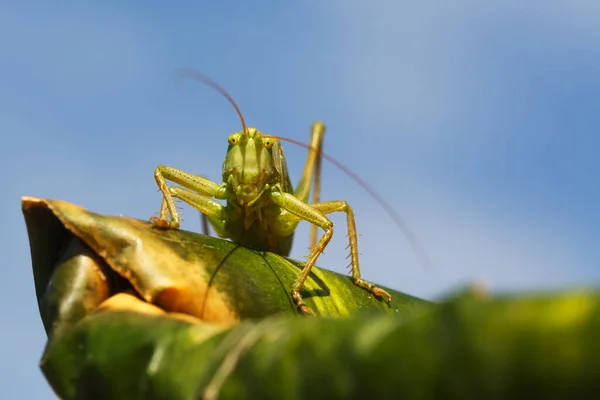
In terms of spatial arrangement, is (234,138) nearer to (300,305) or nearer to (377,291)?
(377,291)

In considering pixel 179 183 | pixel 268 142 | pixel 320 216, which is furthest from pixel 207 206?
pixel 320 216

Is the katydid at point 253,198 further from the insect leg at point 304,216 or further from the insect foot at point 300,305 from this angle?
the insect foot at point 300,305

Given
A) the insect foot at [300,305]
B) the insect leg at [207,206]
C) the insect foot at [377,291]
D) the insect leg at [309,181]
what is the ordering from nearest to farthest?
the insect foot at [300,305], the insect foot at [377,291], the insect leg at [207,206], the insect leg at [309,181]

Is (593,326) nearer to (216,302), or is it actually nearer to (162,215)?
(216,302)

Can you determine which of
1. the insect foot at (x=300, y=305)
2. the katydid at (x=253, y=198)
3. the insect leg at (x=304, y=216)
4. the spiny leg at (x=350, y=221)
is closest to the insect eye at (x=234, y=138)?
the katydid at (x=253, y=198)

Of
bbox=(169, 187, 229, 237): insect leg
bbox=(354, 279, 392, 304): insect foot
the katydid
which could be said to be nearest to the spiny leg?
the katydid

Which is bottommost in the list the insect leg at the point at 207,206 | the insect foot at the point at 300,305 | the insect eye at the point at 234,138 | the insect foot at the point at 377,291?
the insect foot at the point at 300,305

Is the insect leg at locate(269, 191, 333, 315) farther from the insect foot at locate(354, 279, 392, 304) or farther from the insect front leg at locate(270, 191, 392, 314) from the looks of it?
the insect foot at locate(354, 279, 392, 304)

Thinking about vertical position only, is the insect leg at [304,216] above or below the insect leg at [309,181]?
below
